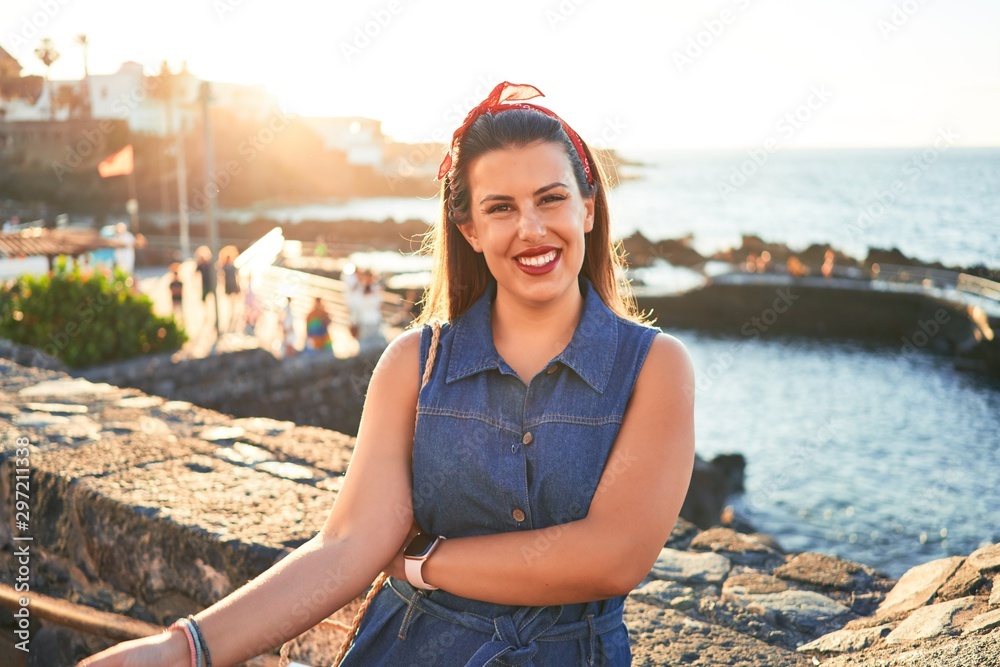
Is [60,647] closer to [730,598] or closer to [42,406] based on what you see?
[42,406]

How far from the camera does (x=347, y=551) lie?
1.71m

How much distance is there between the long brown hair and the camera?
184 centimetres

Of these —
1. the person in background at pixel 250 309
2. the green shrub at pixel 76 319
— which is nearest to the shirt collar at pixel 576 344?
the green shrub at pixel 76 319

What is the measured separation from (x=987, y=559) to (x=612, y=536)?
1.35 m

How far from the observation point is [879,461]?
21703 mm

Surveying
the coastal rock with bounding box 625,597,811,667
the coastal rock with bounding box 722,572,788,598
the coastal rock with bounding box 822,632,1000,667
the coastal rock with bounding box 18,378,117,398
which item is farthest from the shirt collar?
the coastal rock with bounding box 18,378,117,398

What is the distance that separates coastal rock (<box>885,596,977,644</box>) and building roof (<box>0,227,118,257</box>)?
59.2ft

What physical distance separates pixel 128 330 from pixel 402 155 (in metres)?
91.6

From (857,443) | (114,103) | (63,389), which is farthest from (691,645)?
(114,103)

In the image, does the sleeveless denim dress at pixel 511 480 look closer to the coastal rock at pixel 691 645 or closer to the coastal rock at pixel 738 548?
the coastal rock at pixel 691 645

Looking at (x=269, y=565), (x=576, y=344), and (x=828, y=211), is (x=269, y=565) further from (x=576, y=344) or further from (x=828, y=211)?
(x=828, y=211)

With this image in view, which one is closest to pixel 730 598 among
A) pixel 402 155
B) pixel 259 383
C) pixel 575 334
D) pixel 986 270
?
pixel 575 334

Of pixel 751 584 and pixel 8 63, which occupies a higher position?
pixel 8 63

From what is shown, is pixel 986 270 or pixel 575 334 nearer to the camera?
pixel 575 334
